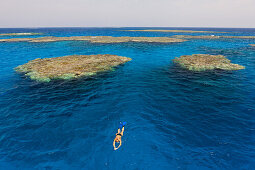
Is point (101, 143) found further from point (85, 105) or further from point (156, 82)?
point (156, 82)

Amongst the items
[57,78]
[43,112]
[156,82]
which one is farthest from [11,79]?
[156,82]

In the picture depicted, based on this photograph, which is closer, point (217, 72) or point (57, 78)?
point (57, 78)

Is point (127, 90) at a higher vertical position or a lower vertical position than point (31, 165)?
higher

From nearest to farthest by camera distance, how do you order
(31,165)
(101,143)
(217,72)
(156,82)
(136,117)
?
(31,165) → (101,143) → (136,117) → (156,82) → (217,72)

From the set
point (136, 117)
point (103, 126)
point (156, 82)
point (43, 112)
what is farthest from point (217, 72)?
point (43, 112)

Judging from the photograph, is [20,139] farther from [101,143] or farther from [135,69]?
[135,69]

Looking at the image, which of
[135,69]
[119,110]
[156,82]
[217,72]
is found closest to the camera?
[119,110]

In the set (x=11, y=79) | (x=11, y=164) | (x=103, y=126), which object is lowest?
(x=11, y=164)
